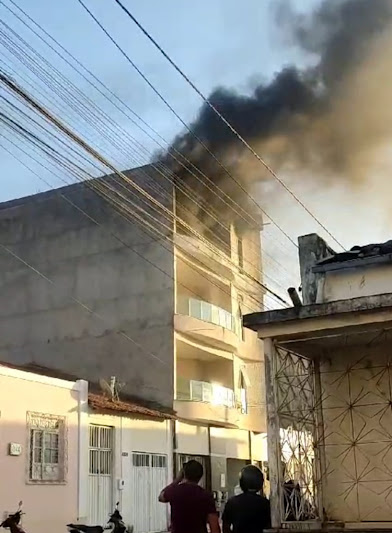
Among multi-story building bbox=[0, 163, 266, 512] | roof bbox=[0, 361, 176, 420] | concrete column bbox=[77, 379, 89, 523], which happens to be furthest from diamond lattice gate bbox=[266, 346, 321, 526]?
multi-story building bbox=[0, 163, 266, 512]

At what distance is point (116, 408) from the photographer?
1808cm

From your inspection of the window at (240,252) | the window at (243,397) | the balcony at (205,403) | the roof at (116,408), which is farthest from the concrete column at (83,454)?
the window at (240,252)

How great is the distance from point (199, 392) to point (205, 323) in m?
2.25

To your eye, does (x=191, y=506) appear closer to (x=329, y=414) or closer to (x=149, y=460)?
(x=329, y=414)

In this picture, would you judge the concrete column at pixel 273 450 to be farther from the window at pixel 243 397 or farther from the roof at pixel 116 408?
the window at pixel 243 397

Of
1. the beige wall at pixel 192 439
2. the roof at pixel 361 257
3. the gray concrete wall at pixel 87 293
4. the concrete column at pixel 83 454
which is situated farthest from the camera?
the gray concrete wall at pixel 87 293

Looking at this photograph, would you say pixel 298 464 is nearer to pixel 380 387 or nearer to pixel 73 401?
pixel 380 387

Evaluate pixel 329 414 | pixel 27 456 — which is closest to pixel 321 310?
pixel 329 414

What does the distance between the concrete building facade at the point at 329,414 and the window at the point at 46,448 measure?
7.64m

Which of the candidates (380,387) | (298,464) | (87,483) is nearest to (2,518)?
(87,483)

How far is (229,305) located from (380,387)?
18058mm

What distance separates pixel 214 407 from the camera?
23.2 meters

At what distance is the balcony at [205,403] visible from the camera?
72.7ft

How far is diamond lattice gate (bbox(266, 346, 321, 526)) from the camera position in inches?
309
